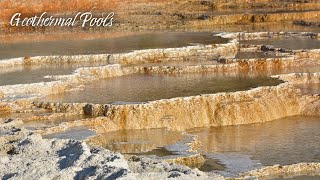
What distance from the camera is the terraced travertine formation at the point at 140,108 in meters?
10.1

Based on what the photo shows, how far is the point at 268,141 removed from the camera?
45.5 ft

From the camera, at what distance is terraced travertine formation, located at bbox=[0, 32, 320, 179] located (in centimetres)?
1005

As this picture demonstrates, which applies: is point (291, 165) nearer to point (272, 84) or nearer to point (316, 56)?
point (272, 84)

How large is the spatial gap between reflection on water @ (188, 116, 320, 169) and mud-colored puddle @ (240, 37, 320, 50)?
6.46 m

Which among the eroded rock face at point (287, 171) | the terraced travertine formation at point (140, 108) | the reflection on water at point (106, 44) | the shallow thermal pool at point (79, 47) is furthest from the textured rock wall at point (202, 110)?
the reflection on water at point (106, 44)

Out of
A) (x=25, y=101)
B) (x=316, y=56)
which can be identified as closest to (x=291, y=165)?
(x=25, y=101)

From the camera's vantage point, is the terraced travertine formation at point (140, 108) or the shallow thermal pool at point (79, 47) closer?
the terraced travertine formation at point (140, 108)

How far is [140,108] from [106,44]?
9813 mm

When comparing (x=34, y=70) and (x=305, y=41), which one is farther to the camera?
(x=305, y=41)

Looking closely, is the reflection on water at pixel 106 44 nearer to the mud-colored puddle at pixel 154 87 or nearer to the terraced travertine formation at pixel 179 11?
the mud-colored puddle at pixel 154 87

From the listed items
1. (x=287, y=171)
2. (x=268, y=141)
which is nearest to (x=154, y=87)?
(x=268, y=141)

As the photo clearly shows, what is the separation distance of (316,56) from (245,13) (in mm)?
12509

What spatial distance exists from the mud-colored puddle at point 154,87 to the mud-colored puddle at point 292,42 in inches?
178

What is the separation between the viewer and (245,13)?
108ft
